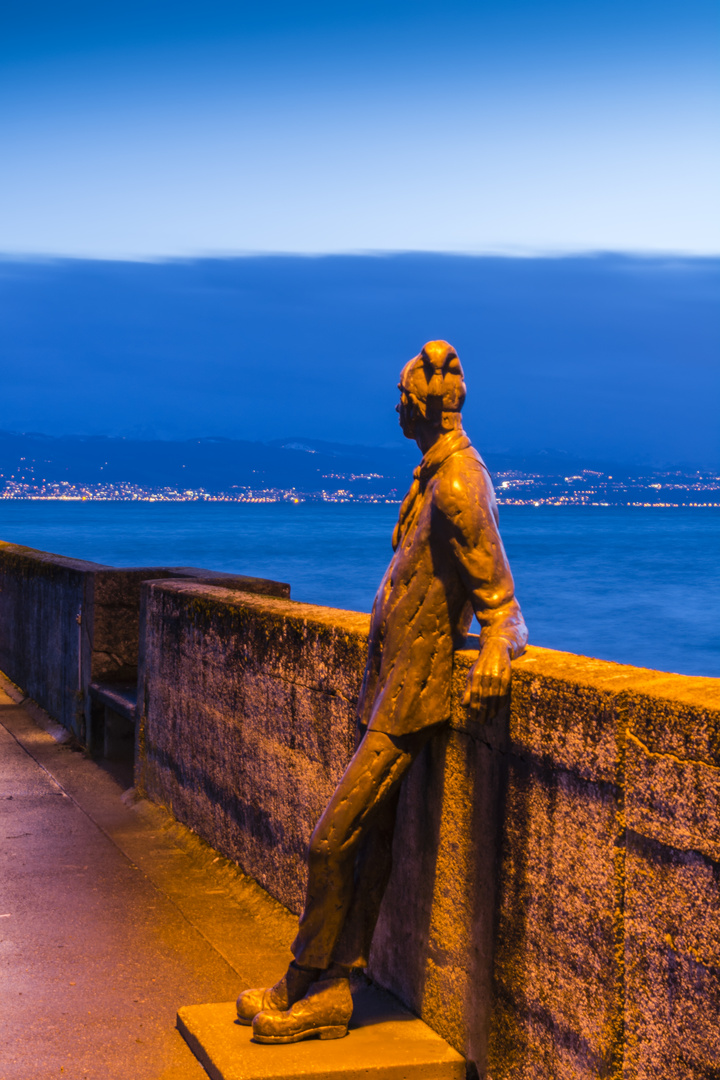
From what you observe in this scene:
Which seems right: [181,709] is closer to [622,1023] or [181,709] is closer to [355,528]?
[622,1023]

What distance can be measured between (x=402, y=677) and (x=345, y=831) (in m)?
0.49

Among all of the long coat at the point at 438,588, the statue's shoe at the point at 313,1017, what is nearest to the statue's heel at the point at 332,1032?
the statue's shoe at the point at 313,1017

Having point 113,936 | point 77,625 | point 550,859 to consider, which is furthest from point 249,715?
point 77,625

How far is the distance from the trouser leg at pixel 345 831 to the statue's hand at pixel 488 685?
0.49 metres

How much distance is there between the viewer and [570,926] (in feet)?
9.26

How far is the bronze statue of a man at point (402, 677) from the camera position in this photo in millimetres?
3215

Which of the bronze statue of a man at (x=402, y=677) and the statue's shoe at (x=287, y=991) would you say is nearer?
the bronze statue of a man at (x=402, y=677)

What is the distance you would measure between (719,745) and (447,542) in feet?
3.60

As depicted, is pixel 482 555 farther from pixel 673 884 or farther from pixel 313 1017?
pixel 313 1017

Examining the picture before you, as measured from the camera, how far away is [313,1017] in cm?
338

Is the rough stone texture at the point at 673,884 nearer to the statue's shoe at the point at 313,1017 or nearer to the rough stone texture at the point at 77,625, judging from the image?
the statue's shoe at the point at 313,1017

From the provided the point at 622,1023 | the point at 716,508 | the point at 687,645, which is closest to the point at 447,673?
the point at 622,1023

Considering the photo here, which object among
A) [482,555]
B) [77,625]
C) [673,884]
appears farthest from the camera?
[77,625]

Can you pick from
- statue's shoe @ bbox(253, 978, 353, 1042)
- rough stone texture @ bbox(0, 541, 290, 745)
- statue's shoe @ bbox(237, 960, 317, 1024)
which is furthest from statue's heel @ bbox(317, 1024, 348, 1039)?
rough stone texture @ bbox(0, 541, 290, 745)
